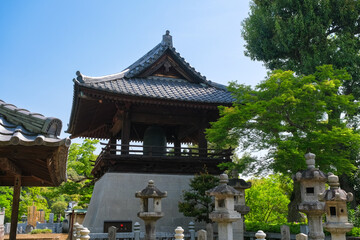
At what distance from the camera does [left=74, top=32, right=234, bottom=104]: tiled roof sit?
49.3 ft

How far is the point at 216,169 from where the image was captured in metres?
17.0

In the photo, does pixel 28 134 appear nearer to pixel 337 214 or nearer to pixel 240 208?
pixel 337 214

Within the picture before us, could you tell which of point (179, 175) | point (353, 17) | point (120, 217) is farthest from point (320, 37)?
point (120, 217)

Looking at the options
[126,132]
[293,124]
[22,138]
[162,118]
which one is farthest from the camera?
[162,118]

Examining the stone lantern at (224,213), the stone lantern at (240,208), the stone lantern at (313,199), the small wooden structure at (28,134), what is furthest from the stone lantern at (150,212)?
the small wooden structure at (28,134)

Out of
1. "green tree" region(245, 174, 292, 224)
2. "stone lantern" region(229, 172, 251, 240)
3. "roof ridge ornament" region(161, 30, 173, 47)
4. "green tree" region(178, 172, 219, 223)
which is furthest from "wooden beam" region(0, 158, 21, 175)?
"green tree" region(245, 174, 292, 224)

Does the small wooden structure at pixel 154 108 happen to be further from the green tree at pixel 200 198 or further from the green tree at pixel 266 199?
the green tree at pixel 266 199

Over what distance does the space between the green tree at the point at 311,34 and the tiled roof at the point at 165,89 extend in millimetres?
5437

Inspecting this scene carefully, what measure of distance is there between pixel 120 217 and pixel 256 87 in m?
8.78

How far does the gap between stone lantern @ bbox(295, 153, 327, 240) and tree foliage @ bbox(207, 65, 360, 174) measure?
1604 millimetres

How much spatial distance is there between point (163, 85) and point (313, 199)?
995 cm

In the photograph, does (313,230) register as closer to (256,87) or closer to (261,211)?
(256,87)

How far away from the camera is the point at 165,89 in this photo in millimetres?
16578

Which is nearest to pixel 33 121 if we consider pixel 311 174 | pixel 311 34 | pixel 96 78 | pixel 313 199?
pixel 311 174
